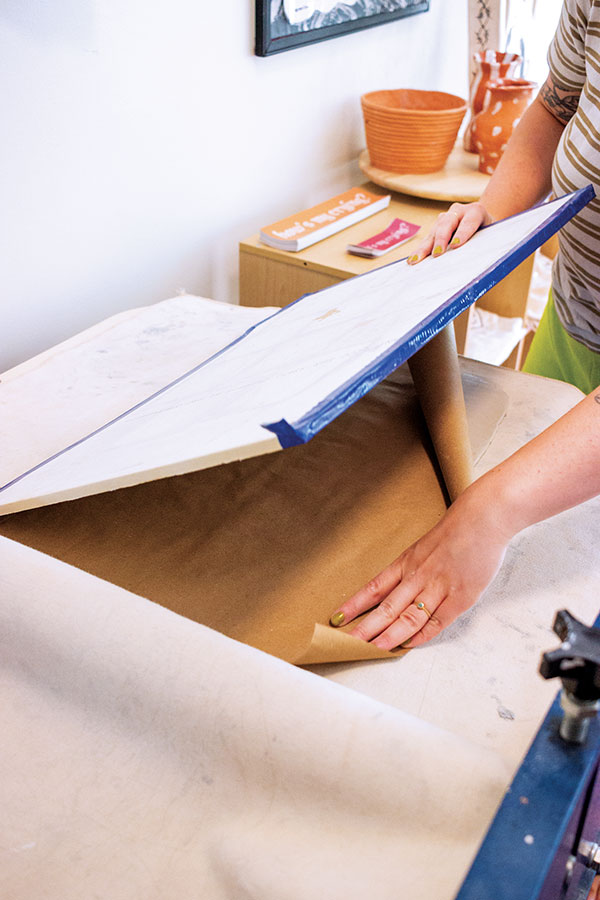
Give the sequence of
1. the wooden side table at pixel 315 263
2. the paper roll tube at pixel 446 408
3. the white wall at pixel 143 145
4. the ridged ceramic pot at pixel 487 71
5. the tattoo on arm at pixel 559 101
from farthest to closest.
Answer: the ridged ceramic pot at pixel 487 71
the wooden side table at pixel 315 263
the white wall at pixel 143 145
the tattoo on arm at pixel 559 101
the paper roll tube at pixel 446 408

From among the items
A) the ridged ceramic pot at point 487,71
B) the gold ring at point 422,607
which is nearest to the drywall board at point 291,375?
the gold ring at point 422,607

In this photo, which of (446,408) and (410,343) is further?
(446,408)

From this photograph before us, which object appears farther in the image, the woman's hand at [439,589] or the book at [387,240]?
the book at [387,240]

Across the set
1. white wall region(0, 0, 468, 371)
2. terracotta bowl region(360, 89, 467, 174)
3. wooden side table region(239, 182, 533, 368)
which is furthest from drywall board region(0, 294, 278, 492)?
terracotta bowl region(360, 89, 467, 174)

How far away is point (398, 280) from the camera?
42.5 inches

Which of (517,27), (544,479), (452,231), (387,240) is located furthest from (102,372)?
(517,27)

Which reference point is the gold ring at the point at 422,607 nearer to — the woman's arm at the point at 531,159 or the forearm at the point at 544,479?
the forearm at the point at 544,479

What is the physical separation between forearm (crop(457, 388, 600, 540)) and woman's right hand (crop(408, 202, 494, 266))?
1.45 ft

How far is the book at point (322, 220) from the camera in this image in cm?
192

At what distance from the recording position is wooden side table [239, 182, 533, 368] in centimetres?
186

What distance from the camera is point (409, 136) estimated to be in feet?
7.24

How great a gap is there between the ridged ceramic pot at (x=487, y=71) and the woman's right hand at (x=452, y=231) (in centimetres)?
139

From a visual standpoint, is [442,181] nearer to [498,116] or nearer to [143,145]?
[498,116]

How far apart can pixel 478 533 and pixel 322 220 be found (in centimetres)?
145
